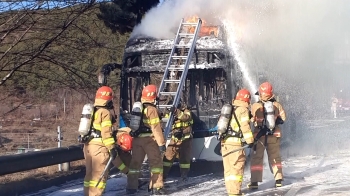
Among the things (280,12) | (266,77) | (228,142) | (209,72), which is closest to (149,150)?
(228,142)

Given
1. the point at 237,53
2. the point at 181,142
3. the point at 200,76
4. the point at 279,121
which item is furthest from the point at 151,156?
the point at 237,53

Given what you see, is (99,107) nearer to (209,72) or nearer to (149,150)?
(149,150)

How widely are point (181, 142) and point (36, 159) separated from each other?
8.80 feet

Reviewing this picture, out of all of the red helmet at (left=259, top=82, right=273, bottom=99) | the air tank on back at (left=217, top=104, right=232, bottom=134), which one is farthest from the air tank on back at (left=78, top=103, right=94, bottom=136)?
the red helmet at (left=259, top=82, right=273, bottom=99)

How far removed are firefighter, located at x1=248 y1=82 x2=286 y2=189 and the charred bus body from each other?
1263mm

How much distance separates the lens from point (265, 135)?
9367 millimetres

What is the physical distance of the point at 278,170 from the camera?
9391 mm

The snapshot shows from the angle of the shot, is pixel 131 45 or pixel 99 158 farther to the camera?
pixel 131 45

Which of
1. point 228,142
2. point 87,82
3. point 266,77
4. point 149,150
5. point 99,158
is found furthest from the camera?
point 266,77

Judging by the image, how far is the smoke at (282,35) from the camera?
37.8 ft

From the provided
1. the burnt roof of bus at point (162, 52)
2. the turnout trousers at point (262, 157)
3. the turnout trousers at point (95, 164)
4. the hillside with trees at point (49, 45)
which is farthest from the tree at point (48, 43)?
the turnout trousers at point (262, 157)

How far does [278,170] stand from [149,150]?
222 cm

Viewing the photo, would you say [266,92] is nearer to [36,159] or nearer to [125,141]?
[125,141]

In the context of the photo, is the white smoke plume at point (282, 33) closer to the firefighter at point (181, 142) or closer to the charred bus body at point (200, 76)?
the charred bus body at point (200, 76)
